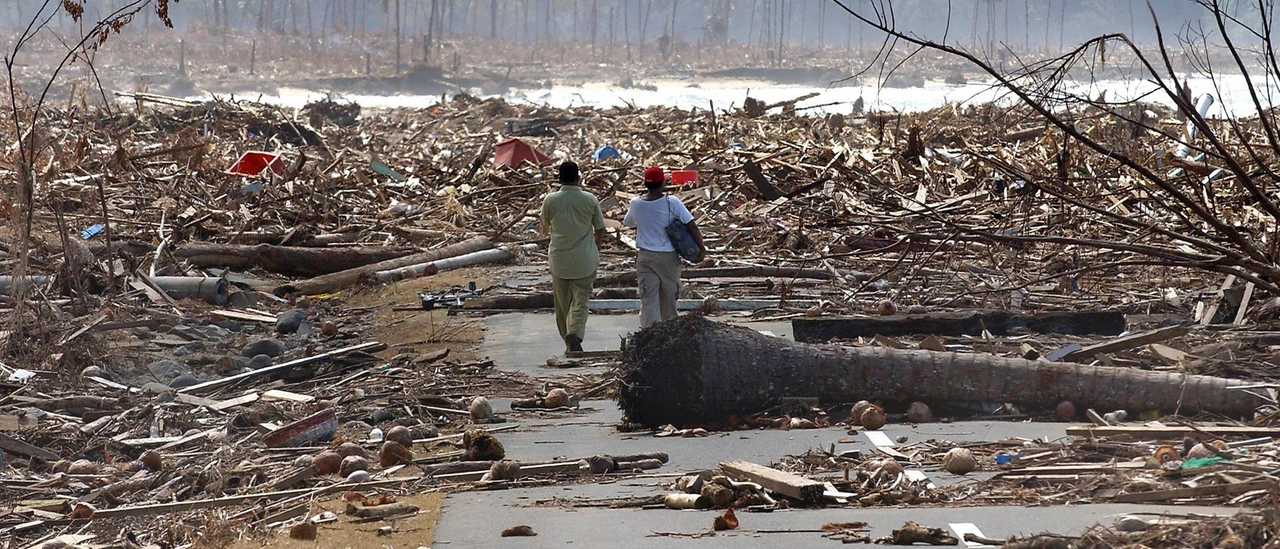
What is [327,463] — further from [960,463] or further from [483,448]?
[960,463]

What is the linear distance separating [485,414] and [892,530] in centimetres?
352

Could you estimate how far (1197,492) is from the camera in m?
4.52

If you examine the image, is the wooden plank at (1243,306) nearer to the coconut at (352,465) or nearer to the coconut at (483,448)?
the coconut at (483,448)

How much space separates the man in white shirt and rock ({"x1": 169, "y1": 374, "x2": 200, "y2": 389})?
133 inches

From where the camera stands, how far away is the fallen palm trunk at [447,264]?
14230mm

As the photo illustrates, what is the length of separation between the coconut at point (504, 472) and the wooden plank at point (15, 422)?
11.5 ft

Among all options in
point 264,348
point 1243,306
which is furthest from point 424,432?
point 1243,306

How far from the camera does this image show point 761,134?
2427cm

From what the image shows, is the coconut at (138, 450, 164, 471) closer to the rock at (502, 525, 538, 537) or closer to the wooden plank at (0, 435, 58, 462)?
the wooden plank at (0, 435, 58, 462)

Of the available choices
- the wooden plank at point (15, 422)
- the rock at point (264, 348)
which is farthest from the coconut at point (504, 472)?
the rock at point (264, 348)

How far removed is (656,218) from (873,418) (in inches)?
111

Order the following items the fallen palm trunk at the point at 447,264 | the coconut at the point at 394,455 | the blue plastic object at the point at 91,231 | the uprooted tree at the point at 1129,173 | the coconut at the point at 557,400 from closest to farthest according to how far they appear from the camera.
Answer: the uprooted tree at the point at 1129,173 < the coconut at the point at 394,455 < the coconut at the point at 557,400 < the fallen palm trunk at the point at 447,264 < the blue plastic object at the point at 91,231

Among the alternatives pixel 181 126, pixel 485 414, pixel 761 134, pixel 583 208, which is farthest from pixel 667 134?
pixel 485 414

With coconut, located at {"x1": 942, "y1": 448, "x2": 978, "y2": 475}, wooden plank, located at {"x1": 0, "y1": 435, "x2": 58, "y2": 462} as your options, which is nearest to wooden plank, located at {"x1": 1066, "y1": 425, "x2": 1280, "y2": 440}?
coconut, located at {"x1": 942, "y1": 448, "x2": 978, "y2": 475}
